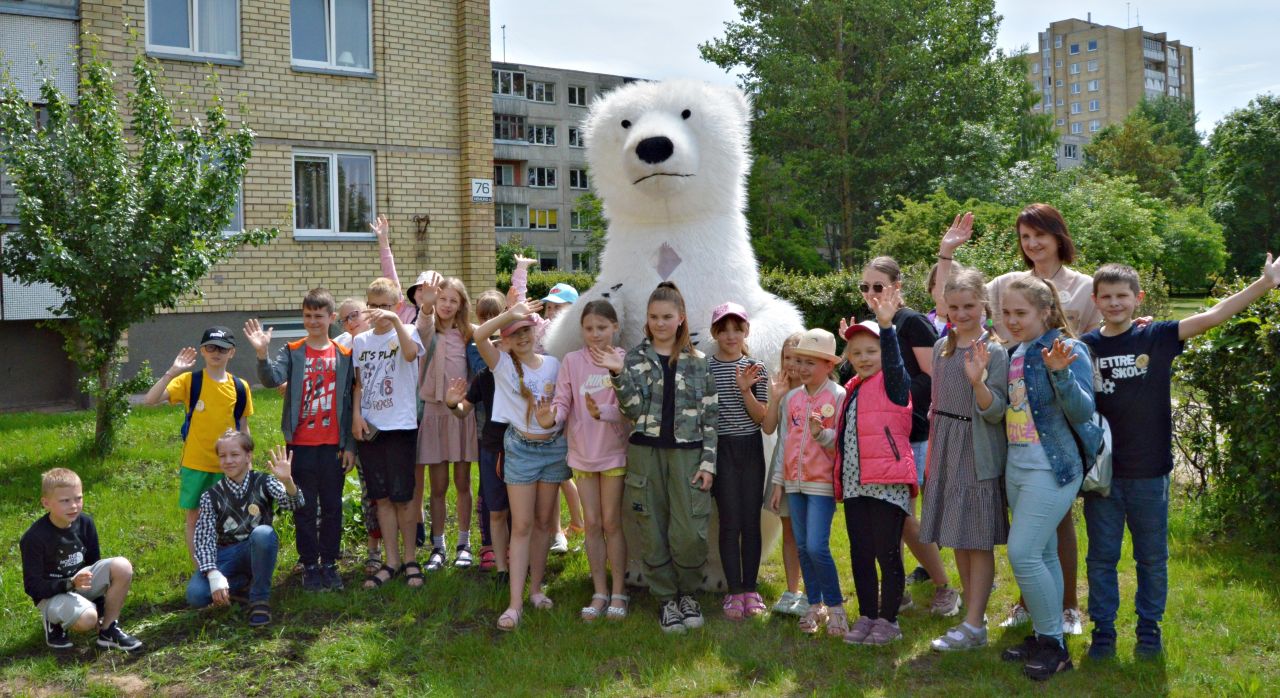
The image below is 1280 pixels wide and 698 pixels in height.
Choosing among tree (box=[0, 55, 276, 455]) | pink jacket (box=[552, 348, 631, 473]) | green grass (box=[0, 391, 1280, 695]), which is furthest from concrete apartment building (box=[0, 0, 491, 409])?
pink jacket (box=[552, 348, 631, 473])

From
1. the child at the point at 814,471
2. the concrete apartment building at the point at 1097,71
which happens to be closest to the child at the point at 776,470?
the child at the point at 814,471

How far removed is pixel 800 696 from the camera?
3.85 m

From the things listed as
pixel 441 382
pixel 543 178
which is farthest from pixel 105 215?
pixel 543 178

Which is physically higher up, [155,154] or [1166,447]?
[155,154]

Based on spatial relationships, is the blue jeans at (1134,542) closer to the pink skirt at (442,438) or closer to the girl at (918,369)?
the girl at (918,369)

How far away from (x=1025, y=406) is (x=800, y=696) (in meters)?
1.42

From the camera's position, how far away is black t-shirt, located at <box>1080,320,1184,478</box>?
3871 mm

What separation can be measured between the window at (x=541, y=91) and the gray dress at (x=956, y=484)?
4619cm

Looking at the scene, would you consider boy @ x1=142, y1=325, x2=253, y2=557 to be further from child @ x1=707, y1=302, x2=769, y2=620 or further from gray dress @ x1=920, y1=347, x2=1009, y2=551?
gray dress @ x1=920, y1=347, x2=1009, y2=551

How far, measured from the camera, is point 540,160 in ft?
158

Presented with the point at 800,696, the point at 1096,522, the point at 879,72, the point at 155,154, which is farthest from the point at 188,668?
the point at 879,72

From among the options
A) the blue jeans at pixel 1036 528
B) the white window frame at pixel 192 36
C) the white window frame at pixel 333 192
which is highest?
the white window frame at pixel 192 36

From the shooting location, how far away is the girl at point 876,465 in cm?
416

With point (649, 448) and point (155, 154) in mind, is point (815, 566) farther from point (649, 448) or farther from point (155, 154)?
point (155, 154)
